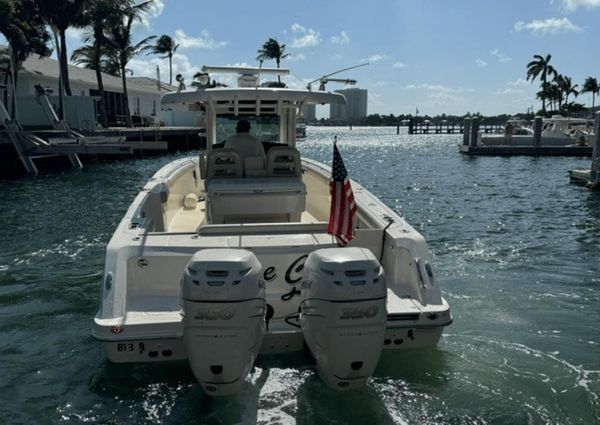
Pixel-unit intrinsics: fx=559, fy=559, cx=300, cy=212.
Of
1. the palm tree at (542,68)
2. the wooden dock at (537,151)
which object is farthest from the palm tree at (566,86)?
the wooden dock at (537,151)

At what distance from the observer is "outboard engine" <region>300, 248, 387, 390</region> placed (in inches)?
140

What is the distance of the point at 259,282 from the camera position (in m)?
3.68

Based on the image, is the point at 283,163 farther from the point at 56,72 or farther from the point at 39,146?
the point at 56,72

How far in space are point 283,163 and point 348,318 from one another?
407cm

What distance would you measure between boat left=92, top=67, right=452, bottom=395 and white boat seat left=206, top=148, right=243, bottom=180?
0.01 meters

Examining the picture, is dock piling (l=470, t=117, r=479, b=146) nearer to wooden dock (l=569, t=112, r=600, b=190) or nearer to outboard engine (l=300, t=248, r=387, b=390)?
wooden dock (l=569, t=112, r=600, b=190)

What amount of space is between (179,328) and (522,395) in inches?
104

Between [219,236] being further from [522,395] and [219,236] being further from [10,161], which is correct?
[10,161]

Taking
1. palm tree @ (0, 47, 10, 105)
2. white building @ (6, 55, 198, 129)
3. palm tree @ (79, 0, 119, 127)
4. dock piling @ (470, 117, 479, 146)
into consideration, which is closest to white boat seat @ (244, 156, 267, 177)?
white building @ (6, 55, 198, 129)

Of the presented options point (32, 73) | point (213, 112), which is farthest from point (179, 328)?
point (32, 73)

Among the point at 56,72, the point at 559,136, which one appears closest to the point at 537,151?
the point at 559,136

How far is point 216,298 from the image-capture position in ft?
11.4

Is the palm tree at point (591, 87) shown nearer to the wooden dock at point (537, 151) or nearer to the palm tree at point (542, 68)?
the palm tree at point (542, 68)

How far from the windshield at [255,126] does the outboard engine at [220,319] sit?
520 centimetres
